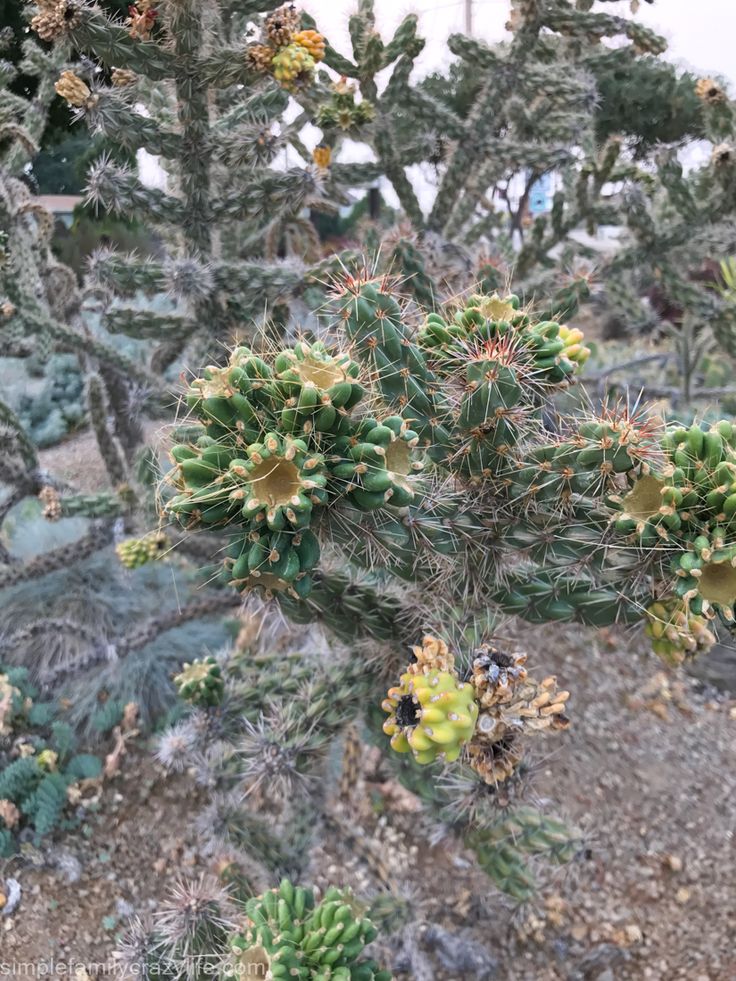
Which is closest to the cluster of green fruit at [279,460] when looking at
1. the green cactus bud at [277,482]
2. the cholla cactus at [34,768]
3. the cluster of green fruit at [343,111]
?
the green cactus bud at [277,482]

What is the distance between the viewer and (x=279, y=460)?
108cm

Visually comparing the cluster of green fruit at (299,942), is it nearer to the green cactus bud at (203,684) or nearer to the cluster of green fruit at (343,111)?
the green cactus bud at (203,684)

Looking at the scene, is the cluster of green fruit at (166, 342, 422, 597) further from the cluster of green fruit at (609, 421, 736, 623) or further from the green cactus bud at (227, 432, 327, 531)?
the cluster of green fruit at (609, 421, 736, 623)

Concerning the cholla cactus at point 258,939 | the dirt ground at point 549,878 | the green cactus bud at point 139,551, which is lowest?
the dirt ground at point 549,878

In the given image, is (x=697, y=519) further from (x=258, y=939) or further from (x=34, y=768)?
(x=34, y=768)

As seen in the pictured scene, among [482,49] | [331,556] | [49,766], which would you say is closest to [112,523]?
[49,766]

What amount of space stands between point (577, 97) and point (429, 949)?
12.1 feet

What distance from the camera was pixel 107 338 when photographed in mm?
5660

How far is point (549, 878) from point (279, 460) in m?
2.18

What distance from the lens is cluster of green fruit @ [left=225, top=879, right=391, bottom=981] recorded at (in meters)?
1.39

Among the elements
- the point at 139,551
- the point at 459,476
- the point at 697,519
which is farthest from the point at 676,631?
the point at 139,551

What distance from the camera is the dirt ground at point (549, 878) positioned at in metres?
2.24

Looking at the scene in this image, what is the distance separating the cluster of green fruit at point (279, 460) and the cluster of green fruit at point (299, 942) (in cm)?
81

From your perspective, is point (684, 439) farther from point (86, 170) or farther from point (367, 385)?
point (86, 170)
